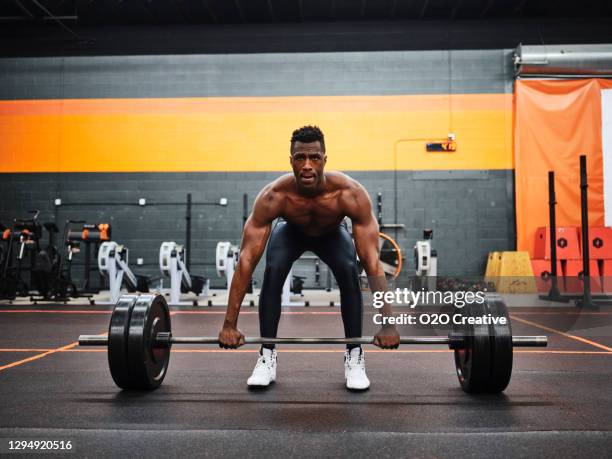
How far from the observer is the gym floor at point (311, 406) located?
1.45 m

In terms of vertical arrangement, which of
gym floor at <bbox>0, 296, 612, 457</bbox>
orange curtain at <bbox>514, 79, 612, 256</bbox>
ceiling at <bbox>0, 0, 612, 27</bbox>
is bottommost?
gym floor at <bbox>0, 296, 612, 457</bbox>

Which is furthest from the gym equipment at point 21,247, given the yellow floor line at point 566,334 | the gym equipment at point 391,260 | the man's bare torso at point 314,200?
the yellow floor line at point 566,334

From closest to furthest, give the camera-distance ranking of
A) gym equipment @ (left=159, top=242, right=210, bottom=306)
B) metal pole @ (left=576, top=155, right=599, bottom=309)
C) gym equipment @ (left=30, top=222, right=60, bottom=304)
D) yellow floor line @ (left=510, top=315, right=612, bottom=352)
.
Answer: yellow floor line @ (left=510, top=315, right=612, bottom=352) < metal pole @ (left=576, top=155, right=599, bottom=309) < gym equipment @ (left=159, top=242, right=210, bottom=306) < gym equipment @ (left=30, top=222, right=60, bottom=304)

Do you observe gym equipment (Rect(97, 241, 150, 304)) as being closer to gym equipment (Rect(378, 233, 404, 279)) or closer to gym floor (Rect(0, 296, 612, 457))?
gym floor (Rect(0, 296, 612, 457))

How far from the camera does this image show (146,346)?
2.02 m

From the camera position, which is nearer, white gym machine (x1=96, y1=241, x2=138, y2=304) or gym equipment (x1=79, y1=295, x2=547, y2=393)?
gym equipment (x1=79, y1=295, x2=547, y2=393)

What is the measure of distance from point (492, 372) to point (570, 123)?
281 inches

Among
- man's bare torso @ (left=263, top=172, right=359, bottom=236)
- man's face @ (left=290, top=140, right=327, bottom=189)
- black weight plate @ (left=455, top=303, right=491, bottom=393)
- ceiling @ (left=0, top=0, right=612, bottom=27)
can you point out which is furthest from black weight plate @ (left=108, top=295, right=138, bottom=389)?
ceiling @ (left=0, top=0, right=612, bottom=27)

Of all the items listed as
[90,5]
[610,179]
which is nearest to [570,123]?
[610,179]

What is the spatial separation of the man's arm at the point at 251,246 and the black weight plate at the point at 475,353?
0.91 metres

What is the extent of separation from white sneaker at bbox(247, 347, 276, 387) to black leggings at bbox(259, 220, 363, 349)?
0.12 feet


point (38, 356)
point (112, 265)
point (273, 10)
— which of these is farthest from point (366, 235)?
point (273, 10)

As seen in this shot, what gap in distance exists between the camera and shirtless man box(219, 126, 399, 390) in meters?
2.03

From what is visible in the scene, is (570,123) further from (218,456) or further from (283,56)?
(218,456)
